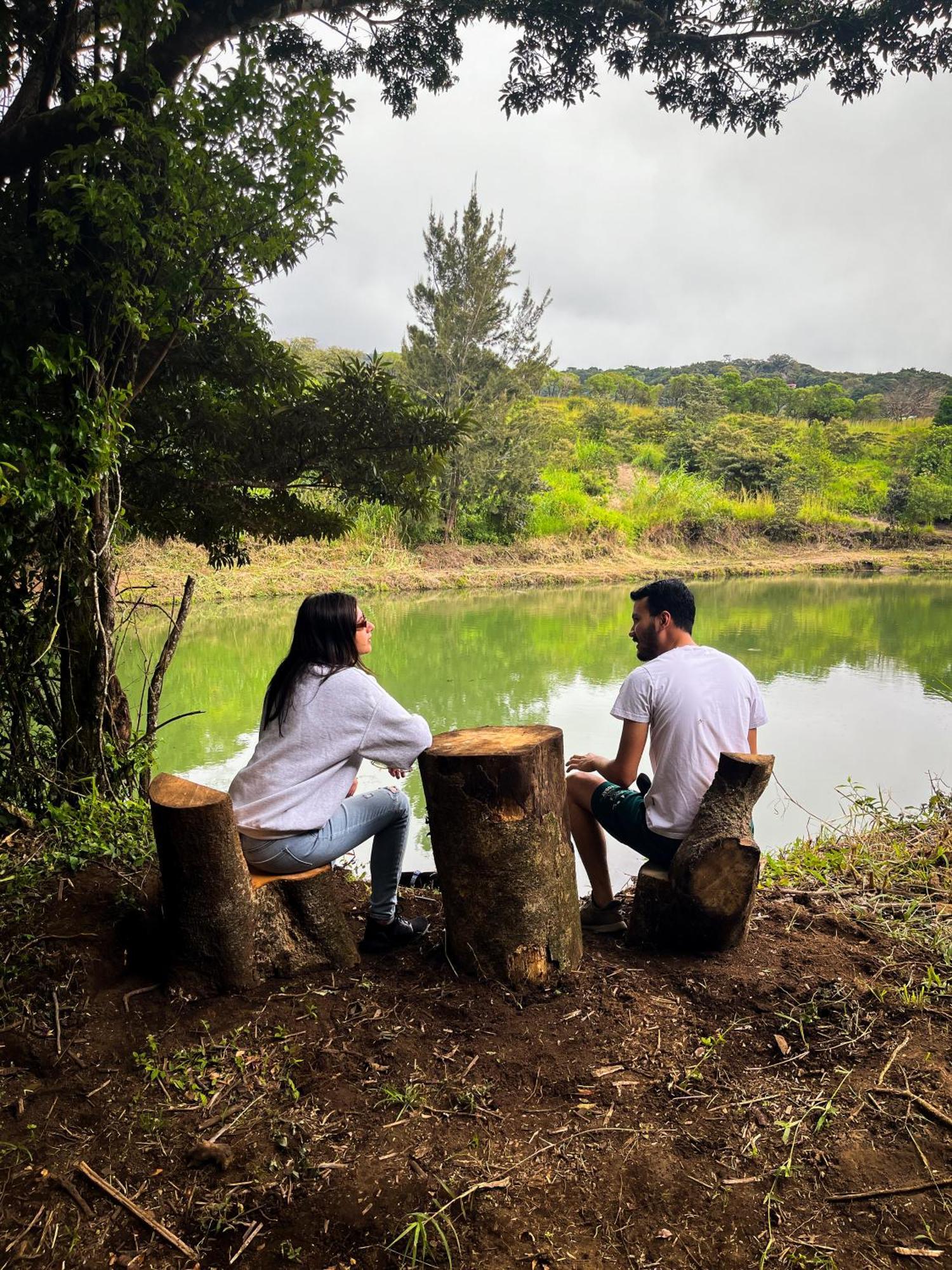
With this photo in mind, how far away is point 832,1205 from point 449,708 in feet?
15.9

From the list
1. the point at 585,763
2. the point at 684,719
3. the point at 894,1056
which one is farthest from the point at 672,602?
the point at 894,1056

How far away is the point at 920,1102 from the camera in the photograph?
1.43 metres

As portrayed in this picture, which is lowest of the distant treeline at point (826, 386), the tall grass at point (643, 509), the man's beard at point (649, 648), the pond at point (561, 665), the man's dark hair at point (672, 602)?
the pond at point (561, 665)

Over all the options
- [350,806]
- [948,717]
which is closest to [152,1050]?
[350,806]

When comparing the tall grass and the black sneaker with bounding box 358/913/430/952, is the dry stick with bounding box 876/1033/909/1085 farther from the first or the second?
the tall grass

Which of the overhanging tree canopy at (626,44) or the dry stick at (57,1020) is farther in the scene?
the overhanging tree canopy at (626,44)

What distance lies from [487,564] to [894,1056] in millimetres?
13438

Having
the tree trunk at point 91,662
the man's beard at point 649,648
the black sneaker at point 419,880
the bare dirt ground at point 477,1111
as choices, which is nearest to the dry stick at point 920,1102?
the bare dirt ground at point 477,1111

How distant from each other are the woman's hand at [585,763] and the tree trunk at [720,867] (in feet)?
1.07

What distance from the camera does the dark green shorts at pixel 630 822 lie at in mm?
2076

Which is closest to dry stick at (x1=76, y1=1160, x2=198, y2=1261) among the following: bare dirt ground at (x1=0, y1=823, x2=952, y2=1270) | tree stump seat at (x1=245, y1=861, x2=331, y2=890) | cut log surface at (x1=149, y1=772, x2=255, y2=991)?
bare dirt ground at (x1=0, y1=823, x2=952, y2=1270)

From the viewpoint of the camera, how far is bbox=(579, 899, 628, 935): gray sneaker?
2.22 meters

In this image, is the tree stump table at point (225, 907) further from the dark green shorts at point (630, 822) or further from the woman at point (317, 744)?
the dark green shorts at point (630, 822)

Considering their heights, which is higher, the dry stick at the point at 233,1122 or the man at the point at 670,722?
the man at the point at 670,722
